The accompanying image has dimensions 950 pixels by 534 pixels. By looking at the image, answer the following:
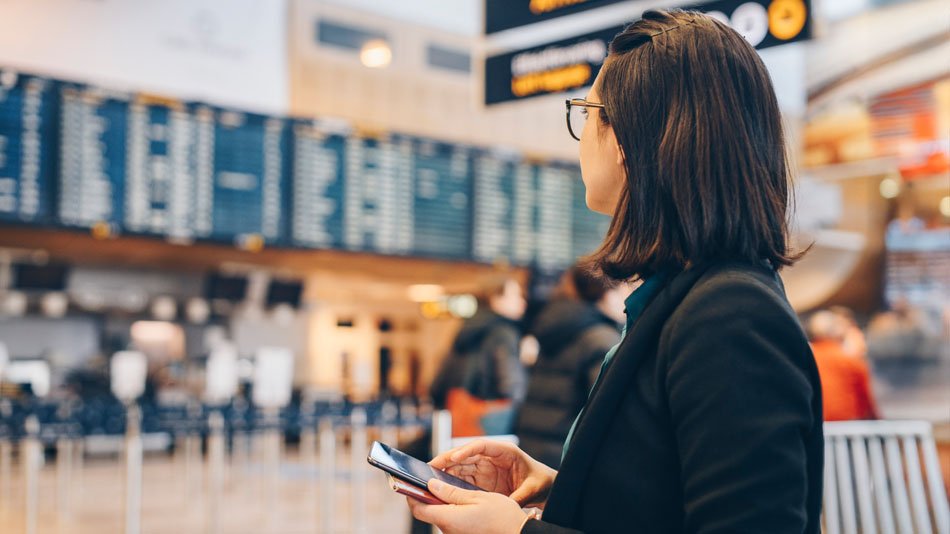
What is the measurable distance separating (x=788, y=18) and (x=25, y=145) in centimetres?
443

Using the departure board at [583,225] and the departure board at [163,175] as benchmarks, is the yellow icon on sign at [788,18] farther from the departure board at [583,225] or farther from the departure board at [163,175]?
the departure board at [583,225]

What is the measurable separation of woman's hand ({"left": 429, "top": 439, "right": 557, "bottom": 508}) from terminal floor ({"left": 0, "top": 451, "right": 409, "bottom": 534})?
13.1ft

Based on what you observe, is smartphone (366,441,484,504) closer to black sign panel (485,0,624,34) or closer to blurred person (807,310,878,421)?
black sign panel (485,0,624,34)

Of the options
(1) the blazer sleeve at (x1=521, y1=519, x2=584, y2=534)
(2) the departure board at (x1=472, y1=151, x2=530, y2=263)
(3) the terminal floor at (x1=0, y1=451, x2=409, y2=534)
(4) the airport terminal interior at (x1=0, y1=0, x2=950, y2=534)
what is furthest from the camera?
(2) the departure board at (x1=472, y1=151, x2=530, y2=263)

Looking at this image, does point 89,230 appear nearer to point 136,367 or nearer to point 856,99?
point 136,367

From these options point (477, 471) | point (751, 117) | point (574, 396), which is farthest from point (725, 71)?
point (574, 396)

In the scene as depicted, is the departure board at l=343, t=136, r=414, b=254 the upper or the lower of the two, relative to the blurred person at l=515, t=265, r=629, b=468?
upper

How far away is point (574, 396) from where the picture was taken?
9.97 feet

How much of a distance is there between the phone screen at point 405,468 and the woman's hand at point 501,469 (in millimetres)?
87

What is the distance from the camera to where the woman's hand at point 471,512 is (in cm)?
101

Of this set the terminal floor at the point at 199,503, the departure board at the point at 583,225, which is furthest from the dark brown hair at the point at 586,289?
the departure board at the point at 583,225

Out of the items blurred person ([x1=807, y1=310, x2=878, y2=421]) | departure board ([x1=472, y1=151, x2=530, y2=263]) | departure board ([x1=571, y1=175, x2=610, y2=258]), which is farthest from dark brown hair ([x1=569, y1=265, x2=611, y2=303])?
departure board ([x1=571, y1=175, x2=610, y2=258])

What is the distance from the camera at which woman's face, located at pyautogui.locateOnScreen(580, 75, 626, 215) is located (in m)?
1.10

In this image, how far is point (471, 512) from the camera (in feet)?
3.36
